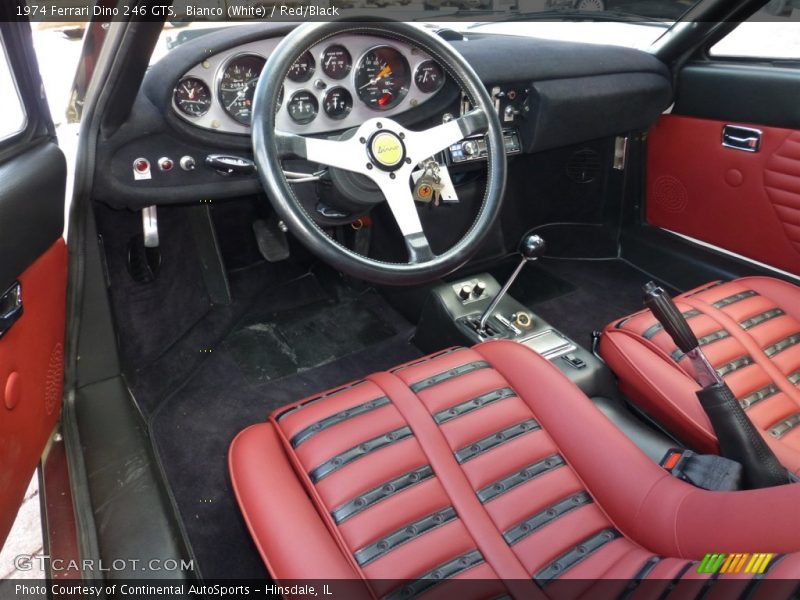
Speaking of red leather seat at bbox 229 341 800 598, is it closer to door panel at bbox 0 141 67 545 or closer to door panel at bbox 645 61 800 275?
door panel at bbox 0 141 67 545

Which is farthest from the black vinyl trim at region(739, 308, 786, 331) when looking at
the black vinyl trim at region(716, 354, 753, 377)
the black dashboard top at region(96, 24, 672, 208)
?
the black dashboard top at region(96, 24, 672, 208)

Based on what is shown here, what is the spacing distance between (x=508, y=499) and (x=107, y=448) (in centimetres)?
103

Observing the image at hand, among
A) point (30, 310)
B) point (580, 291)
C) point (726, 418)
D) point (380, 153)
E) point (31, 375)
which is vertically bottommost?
point (580, 291)

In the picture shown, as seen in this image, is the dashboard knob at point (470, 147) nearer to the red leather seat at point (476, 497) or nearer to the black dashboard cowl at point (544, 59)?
the black dashboard cowl at point (544, 59)

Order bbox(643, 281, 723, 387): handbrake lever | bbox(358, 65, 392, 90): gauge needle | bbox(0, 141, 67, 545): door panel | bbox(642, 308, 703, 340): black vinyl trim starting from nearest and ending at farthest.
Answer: bbox(0, 141, 67, 545): door panel
bbox(643, 281, 723, 387): handbrake lever
bbox(642, 308, 703, 340): black vinyl trim
bbox(358, 65, 392, 90): gauge needle

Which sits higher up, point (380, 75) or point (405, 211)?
point (380, 75)

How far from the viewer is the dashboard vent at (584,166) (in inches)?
111

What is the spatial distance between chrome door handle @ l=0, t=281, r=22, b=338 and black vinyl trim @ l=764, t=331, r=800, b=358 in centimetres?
180

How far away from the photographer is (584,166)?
284 centimetres

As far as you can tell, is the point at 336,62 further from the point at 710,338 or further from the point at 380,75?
the point at 710,338

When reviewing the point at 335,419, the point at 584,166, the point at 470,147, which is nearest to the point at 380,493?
the point at 335,419

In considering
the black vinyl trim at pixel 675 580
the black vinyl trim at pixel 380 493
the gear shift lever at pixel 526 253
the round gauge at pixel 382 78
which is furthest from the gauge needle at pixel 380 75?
the black vinyl trim at pixel 675 580

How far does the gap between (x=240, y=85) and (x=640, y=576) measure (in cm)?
152

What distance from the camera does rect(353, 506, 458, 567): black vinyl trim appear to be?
107 centimetres
